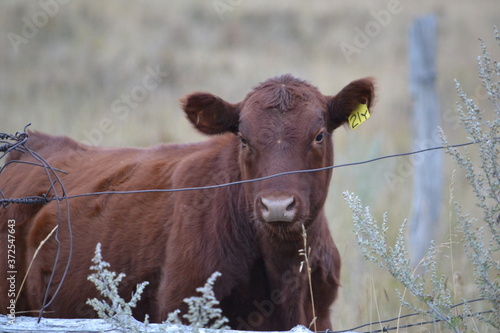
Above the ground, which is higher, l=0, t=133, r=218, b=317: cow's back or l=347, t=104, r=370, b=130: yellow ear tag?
l=347, t=104, r=370, b=130: yellow ear tag

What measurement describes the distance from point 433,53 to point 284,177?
184 inches

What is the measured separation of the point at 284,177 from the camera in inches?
147

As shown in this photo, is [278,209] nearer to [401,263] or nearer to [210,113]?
[401,263]

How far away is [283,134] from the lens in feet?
13.0

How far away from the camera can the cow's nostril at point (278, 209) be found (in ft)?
11.6

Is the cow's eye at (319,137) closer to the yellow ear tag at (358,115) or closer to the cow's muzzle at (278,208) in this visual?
the yellow ear tag at (358,115)

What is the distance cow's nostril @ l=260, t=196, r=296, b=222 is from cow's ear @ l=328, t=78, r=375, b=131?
991mm

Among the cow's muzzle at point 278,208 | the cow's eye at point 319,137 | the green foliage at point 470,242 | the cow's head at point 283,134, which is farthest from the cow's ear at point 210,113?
the green foliage at point 470,242

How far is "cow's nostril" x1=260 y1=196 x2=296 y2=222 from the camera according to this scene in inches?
140

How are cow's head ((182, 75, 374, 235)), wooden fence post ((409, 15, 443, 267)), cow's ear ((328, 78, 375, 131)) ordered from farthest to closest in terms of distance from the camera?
wooden fence post ((409, 15, 443, 267)) → cow's ear ((328, 78, 375, 131)) → cow's head ((182, 75, 374, 235))

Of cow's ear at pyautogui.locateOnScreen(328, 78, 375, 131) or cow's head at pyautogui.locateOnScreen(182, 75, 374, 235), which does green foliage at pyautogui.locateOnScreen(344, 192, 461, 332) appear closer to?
cow's head at pyautogui.locateOnScreen(182, 75, 374, 235)

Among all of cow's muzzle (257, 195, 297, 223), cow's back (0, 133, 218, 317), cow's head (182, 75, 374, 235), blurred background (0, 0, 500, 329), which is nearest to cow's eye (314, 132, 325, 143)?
cow's head (182, 75, 374, 235)

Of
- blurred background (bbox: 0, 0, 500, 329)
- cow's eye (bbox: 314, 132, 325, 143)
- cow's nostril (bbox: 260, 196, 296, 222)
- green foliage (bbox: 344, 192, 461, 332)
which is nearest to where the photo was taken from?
green foliage (bbox: 344, 192, 461, 332)

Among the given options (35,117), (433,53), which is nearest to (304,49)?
(35,117)
